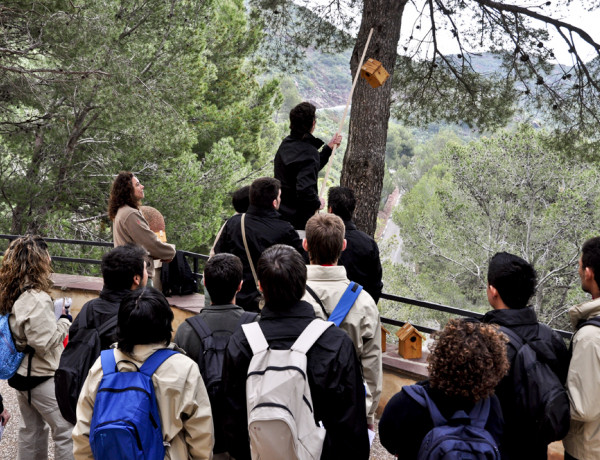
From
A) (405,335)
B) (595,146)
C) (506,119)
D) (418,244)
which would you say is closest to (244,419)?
(405,335)

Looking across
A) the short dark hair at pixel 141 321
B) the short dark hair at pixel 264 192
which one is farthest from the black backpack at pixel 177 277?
the short dark hair at pixel 141 321

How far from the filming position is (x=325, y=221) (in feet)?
9.98

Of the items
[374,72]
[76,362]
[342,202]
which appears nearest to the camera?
[76,362]

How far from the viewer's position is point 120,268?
2.86m

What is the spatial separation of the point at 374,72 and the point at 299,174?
175cm

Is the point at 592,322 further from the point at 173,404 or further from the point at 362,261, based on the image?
the point at 173,404

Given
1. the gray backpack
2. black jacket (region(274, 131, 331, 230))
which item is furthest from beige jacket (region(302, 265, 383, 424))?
black jacket (region(274, 131, 331, 230))

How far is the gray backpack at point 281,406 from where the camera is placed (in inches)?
81.3

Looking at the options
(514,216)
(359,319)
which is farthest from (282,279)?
(514,216)

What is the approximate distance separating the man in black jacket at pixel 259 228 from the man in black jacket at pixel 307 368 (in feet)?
4.45

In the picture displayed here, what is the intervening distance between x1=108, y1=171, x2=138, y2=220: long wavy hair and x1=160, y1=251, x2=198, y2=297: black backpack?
1593mm

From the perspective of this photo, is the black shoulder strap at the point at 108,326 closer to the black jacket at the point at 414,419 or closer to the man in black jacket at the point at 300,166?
the black jacket at the point at 414,419

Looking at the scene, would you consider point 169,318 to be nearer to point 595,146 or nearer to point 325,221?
point 325,221

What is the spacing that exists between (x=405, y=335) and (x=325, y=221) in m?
Result: 2.20
